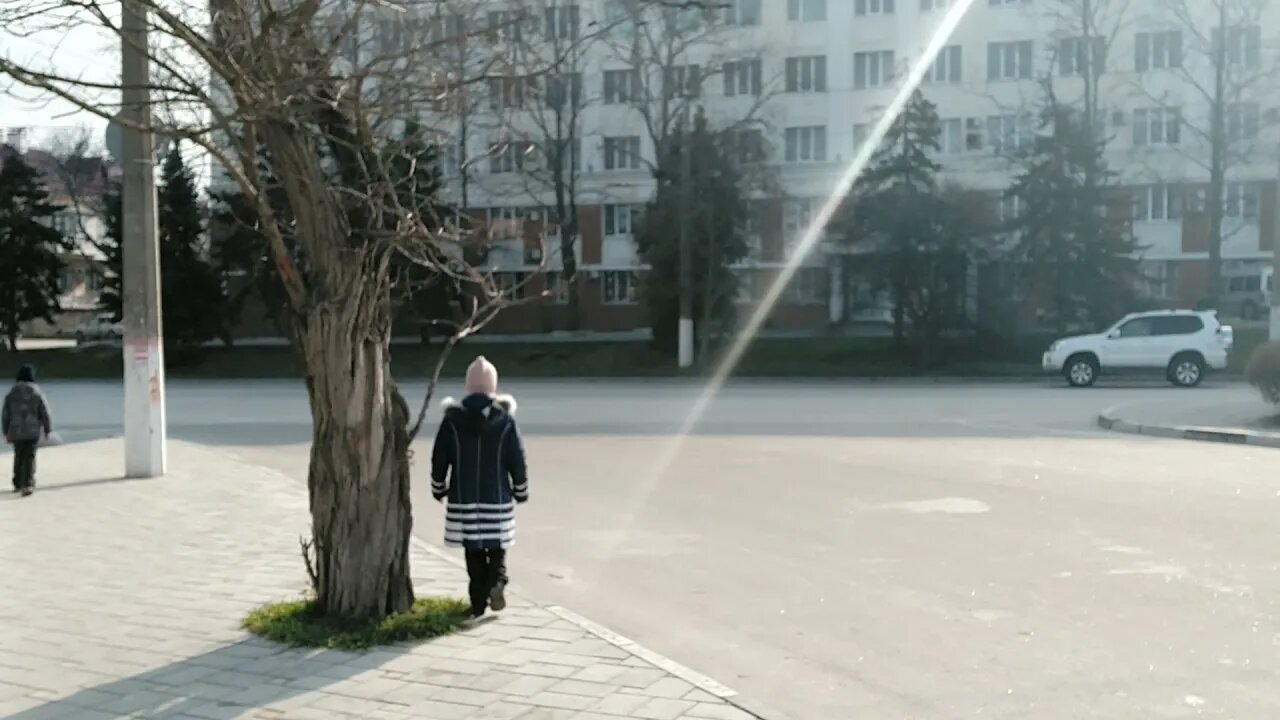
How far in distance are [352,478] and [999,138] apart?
50.6 meters

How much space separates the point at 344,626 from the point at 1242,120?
50.1m

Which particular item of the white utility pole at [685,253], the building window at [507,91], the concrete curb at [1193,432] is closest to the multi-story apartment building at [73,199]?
the white utility pole at [685,253]

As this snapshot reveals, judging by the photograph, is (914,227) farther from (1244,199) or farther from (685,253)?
(1244,199)

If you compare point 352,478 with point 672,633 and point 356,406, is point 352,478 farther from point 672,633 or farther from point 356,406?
point 672,633

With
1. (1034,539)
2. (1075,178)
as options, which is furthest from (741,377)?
(1034,539)

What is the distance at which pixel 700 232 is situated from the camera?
40.4 metres

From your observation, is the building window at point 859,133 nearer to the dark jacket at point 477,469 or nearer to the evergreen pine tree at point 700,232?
the evergreen pine tree at point 700,232

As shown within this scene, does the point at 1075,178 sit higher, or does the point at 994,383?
the point at 1075,178

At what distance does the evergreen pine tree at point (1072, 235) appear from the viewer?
38125mm

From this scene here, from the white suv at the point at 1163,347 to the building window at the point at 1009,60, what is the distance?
26757mm

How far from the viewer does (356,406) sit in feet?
20.8

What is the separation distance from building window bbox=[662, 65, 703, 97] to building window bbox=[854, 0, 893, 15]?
41.3 ft

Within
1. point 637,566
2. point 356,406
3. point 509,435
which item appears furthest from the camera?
point 637,566

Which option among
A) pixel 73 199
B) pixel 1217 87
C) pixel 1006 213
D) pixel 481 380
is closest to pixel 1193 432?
pixel 481 380
